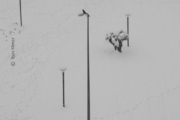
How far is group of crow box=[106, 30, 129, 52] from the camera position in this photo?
23.6 m

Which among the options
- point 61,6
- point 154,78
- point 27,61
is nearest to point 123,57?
point 154,78

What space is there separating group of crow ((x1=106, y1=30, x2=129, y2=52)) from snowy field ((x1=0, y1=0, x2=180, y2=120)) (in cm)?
92

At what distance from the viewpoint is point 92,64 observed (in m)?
23.3

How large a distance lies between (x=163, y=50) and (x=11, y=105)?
14158mm

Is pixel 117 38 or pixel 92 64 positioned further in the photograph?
pixel 117 38

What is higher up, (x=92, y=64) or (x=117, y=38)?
(x=117, y=38)

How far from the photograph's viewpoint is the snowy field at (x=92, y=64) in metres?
18.0

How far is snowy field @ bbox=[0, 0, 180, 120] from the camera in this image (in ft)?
59.0

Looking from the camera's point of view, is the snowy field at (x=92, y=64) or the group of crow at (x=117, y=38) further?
the group of crow at (x=117, y=38)

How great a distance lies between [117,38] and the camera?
2359 centimetres

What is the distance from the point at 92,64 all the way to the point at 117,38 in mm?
2964

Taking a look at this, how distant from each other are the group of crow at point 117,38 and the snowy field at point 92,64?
92cm

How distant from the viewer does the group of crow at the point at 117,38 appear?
23.6 metres

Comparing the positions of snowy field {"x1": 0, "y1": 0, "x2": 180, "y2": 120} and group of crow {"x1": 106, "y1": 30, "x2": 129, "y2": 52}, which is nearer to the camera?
snowy field {"x1": 0, "y1": 0, "x2": 180, "y2": 120}
